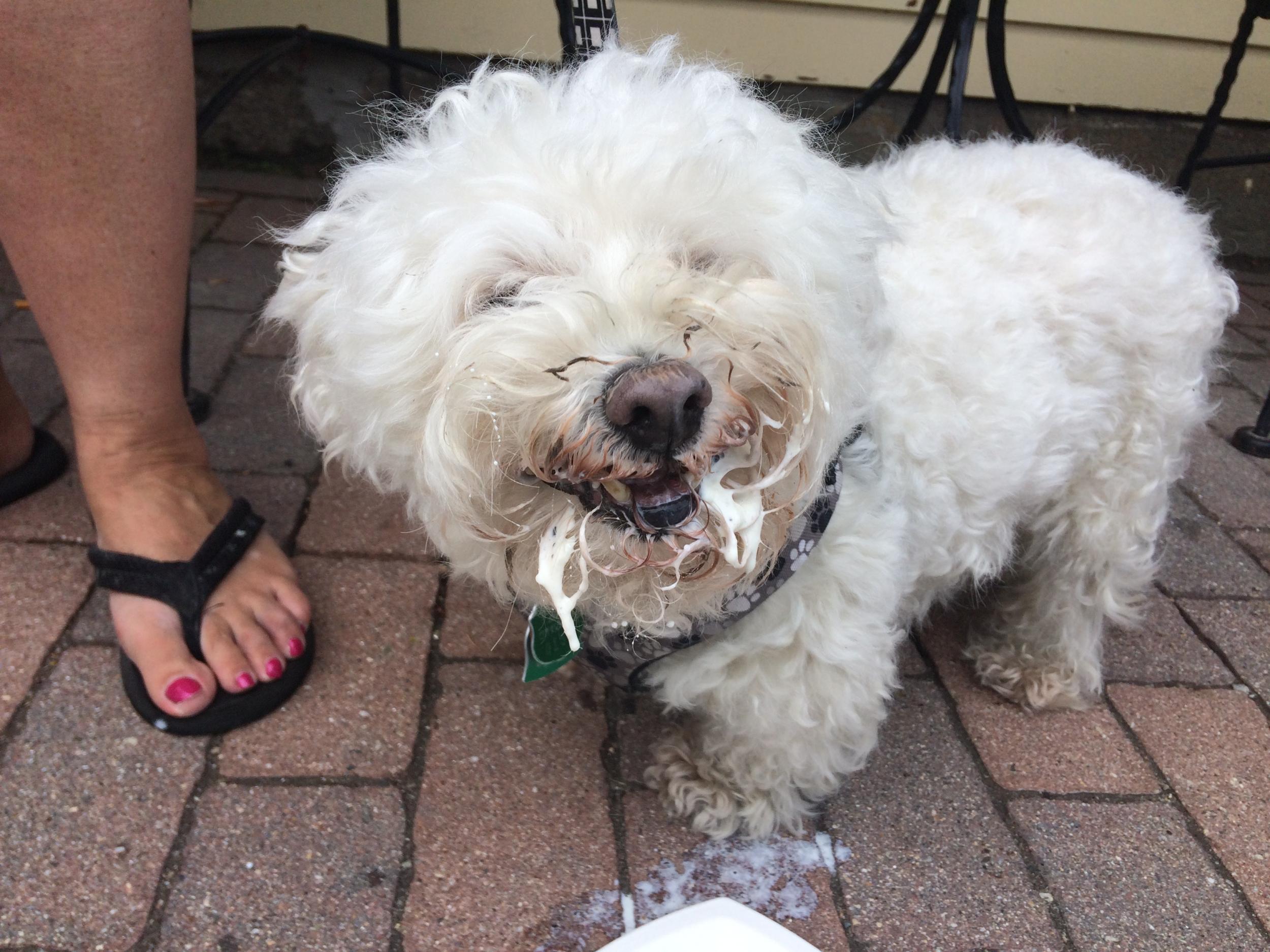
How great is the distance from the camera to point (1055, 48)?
4355mm

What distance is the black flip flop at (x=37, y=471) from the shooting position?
227 cm

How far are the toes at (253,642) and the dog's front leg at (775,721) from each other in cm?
81

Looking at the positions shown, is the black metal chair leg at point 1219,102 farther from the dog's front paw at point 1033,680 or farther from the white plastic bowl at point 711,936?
the white plastic bowl at point 711,936

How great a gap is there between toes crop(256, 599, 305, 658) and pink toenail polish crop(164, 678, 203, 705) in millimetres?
179

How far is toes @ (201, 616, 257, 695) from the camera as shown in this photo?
1808 mm

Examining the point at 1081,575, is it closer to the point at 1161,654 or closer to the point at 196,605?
the point at 1161,654

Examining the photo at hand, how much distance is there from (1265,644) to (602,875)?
1.82m

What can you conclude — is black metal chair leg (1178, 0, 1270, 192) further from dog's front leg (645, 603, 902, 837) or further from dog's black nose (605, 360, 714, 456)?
dog's black nose (605, 360, 714, 456)

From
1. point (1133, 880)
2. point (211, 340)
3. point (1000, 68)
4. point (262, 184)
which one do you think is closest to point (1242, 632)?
point (1133, 880)

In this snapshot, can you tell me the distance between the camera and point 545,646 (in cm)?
166

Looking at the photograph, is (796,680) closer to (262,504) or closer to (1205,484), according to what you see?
(262,504)

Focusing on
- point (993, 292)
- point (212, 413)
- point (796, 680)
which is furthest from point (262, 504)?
point (993, 292)

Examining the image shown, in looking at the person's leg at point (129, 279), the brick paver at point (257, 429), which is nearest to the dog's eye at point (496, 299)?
the person's leg at point (129, 279)

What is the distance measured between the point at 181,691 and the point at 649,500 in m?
1.14
